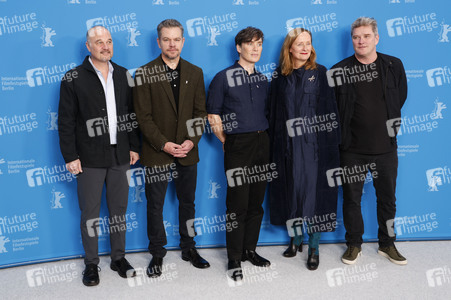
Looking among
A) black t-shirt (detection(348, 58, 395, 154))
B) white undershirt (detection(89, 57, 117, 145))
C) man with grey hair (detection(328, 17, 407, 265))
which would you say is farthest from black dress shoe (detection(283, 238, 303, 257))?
white undershirt (detection(89, 57, 117, 145))

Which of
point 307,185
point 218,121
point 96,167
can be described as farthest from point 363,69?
point 96,167

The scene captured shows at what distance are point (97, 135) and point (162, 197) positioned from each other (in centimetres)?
62

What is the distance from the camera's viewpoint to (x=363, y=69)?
262cm

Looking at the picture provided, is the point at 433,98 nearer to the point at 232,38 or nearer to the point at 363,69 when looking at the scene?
the point at 363,69

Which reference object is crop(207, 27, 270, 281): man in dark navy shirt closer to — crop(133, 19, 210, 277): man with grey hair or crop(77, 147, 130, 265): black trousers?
crop(133, 19, 210, 277): man with grey hair

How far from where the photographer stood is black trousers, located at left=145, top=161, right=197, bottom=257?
2.59 metres

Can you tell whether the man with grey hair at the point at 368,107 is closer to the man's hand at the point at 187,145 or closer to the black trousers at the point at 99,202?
the man's hand at the point at 187,145

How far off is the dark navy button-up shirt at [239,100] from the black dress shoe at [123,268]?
3.89ft

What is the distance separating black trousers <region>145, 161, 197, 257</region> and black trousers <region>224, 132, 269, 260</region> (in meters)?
0.30

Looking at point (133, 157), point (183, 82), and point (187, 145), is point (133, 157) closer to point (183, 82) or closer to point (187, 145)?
point (187, 145)

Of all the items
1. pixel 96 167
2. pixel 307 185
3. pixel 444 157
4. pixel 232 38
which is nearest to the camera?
pixel 96 167

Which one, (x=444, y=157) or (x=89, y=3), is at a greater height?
(x=89, y=3)

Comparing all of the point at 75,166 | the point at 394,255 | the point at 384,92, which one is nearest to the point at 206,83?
the point at 75,166

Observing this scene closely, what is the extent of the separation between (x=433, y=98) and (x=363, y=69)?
829 millimetres
